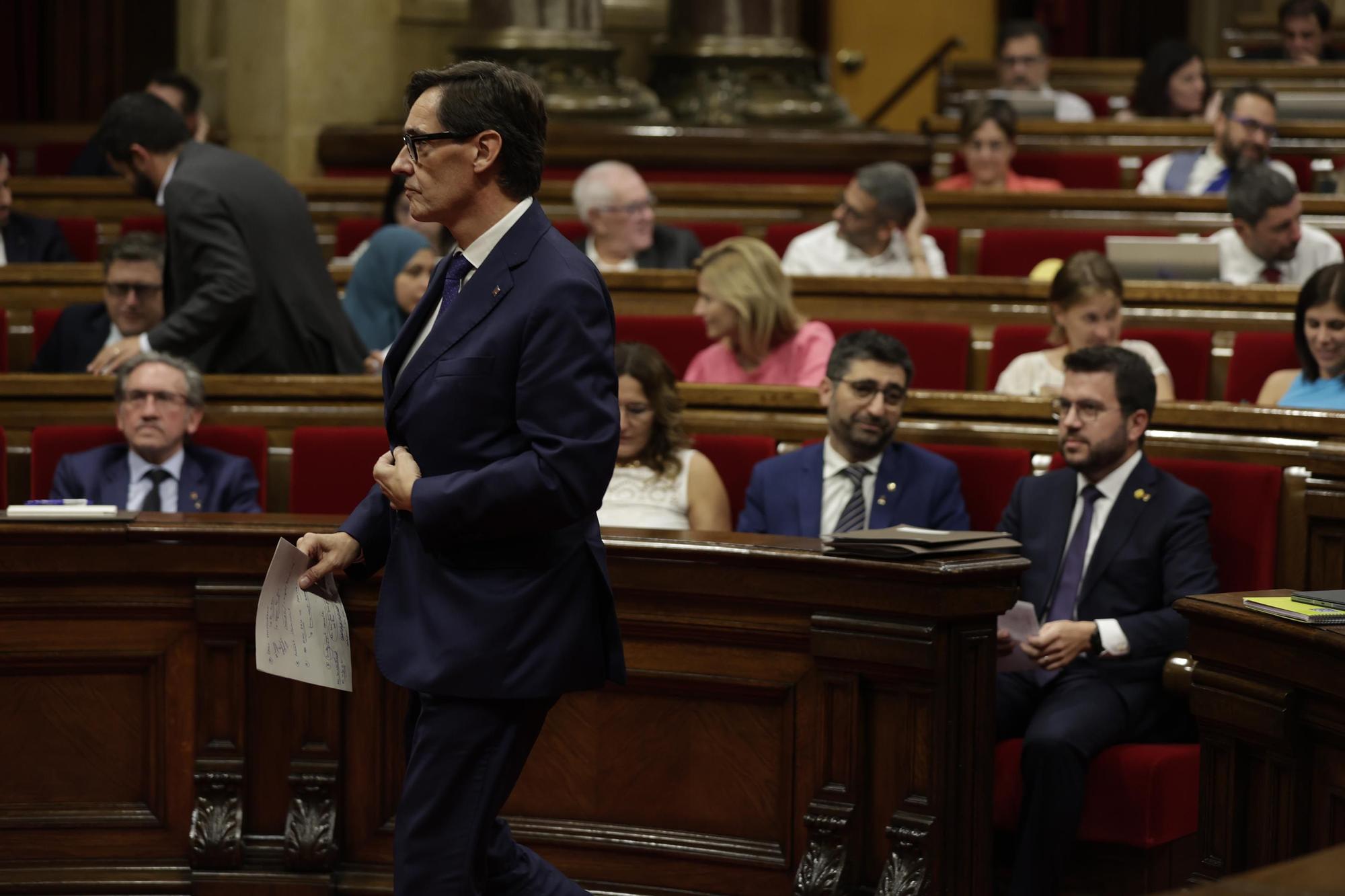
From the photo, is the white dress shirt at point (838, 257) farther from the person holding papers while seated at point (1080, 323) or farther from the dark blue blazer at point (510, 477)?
the dark blue blazer at point (510, 477)

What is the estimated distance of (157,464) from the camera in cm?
376

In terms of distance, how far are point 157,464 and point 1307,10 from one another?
7.89 metres

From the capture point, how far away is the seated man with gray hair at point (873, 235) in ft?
18.2

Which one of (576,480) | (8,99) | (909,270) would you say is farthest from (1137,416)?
(8,99)

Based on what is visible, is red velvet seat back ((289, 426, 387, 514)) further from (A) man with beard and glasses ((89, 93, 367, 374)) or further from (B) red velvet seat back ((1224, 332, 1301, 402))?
(B) red velvet seat back ((1224, 332, 1301, 402))

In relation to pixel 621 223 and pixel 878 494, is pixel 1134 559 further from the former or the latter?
pixel 621 223

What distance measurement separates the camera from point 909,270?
5672mm

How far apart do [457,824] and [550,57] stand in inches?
Result: 226

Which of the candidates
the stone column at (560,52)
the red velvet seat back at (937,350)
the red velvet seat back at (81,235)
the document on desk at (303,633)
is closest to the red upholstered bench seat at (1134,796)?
the document on desk at (303,633)

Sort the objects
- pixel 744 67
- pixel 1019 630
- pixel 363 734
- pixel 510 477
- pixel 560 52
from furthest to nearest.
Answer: pixel 744 67 → pixel 560 52 → pixel 1019 630 → pixel 363 734 → pixel 510 477

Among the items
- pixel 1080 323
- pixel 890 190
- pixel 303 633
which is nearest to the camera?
pixel 303 633

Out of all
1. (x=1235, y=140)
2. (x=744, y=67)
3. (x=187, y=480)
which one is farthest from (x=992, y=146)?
(x=187, y=480)

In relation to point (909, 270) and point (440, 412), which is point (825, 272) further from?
point (440, 412)

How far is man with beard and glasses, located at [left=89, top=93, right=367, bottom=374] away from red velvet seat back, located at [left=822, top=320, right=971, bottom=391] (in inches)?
54.5
